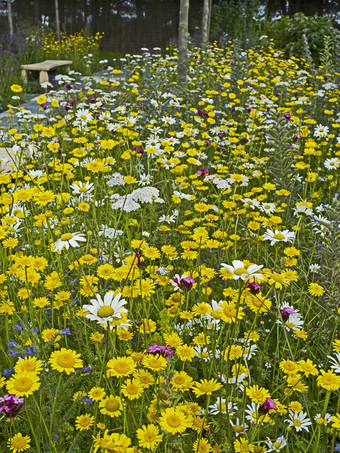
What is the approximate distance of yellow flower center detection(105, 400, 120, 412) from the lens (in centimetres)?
117

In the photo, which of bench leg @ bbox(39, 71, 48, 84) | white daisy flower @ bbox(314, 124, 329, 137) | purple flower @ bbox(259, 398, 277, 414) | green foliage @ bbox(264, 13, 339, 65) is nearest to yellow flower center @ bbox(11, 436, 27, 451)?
purple flower @ bbox(259, 398, 277, 414)

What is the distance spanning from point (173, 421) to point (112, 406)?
0.61 ft

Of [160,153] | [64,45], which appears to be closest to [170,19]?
[64,45]

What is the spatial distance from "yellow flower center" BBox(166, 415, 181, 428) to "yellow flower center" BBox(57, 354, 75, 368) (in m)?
0.31

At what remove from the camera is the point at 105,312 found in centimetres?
117

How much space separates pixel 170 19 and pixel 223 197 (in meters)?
15.4

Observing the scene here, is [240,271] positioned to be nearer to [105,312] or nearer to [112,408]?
[105,312]

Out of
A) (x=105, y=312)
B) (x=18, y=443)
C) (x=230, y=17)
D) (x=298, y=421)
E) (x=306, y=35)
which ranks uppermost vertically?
(x=230, y=17)

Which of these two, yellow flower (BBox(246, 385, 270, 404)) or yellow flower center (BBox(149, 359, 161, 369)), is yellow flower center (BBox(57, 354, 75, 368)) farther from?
yellow flower (BBox(246, 385, 270, 404))

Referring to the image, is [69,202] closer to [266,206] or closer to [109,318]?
[266,206]

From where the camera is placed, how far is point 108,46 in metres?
16.7

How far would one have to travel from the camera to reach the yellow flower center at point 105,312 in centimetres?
117

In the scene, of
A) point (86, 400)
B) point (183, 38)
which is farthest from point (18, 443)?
point (183, 38)

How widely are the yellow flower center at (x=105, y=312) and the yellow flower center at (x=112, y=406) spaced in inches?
9.2
